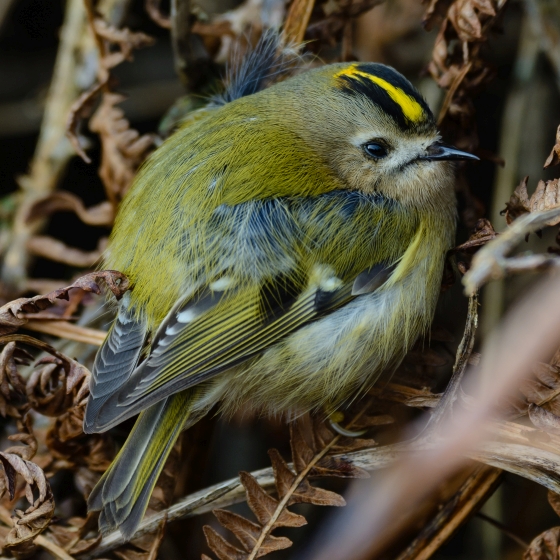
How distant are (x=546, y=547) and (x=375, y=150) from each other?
3.14 feet

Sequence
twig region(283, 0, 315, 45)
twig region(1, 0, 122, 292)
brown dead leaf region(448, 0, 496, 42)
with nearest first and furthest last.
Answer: brown dead leaf region(448, 0, 496, 42) < twig region(283, 0, 315, 45) < twig region(1, 0, 122, 292)

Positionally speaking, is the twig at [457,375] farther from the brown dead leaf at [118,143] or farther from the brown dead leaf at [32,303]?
the brown dead leaf at [118,143]

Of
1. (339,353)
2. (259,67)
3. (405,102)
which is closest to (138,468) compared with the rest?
(339,353)

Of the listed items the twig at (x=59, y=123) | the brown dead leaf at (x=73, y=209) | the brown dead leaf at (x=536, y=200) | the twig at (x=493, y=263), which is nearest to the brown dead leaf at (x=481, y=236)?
the brown dead leaf at (x=536, y=200)

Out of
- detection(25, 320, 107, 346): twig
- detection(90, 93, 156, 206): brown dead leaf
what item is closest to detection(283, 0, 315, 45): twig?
detection(90, 93, 156, 206): brown dead leaf

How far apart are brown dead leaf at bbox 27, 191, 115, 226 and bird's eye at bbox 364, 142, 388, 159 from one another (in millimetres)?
773

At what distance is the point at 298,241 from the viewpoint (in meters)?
1.61

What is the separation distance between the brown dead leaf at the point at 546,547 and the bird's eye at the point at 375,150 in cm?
92

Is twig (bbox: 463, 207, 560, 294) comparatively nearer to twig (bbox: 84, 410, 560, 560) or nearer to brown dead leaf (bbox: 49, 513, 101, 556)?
twig (bbox: 84, 410, 560, 560)

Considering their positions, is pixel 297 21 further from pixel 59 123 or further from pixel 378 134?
pixel 59 123

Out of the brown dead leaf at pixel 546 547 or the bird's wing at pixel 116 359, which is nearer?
the brown dead leaf at pixel 546 547

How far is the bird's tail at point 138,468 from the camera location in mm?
1521

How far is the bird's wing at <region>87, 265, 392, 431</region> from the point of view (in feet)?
4.96

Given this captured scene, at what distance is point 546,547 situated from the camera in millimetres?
1374
